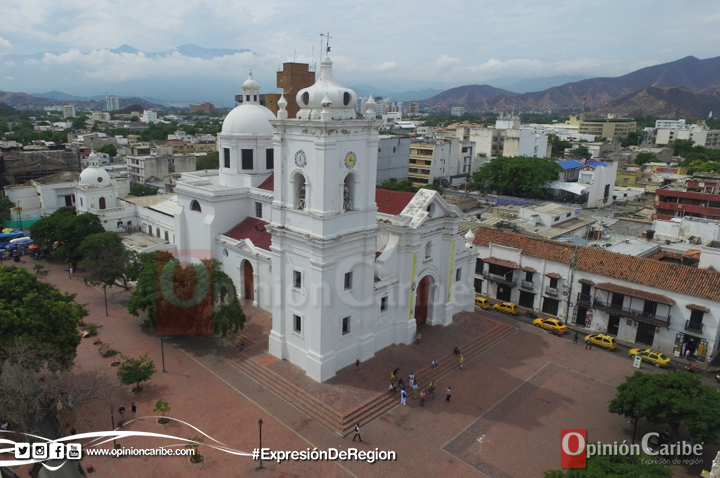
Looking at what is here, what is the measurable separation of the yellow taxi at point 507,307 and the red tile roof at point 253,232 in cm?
1625

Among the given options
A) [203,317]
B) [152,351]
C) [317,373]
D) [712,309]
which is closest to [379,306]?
[317,373]

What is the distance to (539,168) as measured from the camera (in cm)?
7319

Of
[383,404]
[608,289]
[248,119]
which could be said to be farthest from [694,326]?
[248,119]

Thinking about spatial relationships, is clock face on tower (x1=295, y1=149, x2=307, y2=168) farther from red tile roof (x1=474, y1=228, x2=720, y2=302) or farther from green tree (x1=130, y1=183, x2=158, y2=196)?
green tree (x1=130, y1=183, x2=158, y2=196)

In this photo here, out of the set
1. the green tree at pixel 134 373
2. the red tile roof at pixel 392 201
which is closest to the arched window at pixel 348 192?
the red tile roof at pixel 392 201

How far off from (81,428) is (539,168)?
220 feet

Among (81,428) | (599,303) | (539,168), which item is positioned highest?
(539,168)

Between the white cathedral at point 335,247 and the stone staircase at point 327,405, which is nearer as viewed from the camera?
the stone staircase at point 327,405

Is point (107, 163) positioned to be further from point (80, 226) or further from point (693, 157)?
point (693, 157)

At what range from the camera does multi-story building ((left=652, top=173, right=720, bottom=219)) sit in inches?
1965

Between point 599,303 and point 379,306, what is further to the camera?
point 599,303

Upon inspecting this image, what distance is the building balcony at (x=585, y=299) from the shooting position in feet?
105

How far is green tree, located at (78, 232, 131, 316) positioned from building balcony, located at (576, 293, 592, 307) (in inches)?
1158

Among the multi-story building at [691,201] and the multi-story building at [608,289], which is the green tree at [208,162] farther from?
the multi-story building at [691,201]
